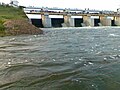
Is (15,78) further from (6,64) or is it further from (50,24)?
(50,24)

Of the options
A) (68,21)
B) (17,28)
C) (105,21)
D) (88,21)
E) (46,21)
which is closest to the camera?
(17,28)

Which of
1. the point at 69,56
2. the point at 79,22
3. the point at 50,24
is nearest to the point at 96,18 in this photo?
the point at 79,22

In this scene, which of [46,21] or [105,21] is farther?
[105,21]

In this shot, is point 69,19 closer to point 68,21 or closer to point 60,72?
point 68,21

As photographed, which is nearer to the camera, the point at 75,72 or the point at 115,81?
the point at 115,81

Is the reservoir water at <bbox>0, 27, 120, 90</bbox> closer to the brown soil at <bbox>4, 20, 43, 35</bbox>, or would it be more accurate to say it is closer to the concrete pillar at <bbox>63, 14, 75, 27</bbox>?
the brown soil at <bbox>4, 20, 43, 35</bbox>

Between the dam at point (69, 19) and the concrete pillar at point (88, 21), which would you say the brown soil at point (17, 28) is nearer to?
the dam at point (69, 19)

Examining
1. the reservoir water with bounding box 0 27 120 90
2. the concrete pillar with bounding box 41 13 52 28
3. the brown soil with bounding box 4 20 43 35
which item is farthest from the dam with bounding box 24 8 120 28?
the reservoir water with bounding box 0 27 120 90

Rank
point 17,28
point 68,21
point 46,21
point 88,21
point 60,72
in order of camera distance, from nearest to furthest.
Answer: point 60,72, point 17,28, point 46,21, point 68,21, point 88,21

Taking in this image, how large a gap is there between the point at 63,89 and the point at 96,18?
310 feet

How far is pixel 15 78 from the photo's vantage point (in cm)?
1220

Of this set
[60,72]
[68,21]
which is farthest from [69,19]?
[60,72]

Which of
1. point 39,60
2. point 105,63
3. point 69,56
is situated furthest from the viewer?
point 69,56

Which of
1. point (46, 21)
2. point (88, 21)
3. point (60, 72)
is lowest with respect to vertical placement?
point (88, 21)
